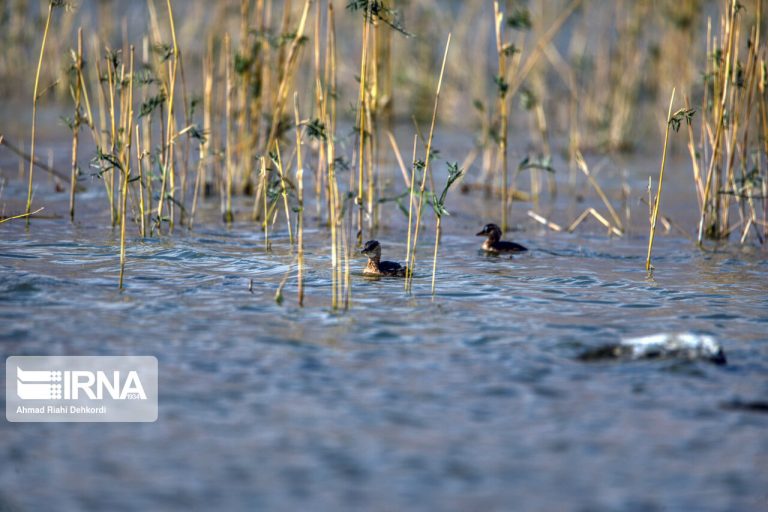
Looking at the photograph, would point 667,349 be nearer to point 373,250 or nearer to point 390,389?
point 390,389

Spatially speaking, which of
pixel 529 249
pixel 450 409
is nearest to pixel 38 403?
pixel 450 409

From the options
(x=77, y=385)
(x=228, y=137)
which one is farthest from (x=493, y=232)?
(x=77, y=385)

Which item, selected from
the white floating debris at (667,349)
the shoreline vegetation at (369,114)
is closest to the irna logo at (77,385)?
the shoreline vegetation at (369,114)

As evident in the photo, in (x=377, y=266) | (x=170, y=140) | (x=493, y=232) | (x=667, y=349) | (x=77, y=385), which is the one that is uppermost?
(x=170, y=140)

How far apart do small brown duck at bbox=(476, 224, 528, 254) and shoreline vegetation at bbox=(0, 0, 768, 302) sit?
48 centimetres

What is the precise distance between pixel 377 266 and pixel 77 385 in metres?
2.70

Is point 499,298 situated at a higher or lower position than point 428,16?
lower

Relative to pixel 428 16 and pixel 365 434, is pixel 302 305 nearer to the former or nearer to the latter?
pixel 365 434

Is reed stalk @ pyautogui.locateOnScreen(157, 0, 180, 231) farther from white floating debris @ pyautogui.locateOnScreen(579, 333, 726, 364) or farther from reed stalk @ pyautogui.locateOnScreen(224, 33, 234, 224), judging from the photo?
white floating debris @ pyautogui.locateOnScreen(579, 333, 726, 364)

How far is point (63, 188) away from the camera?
991 centimetres

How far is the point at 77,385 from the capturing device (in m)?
4.46

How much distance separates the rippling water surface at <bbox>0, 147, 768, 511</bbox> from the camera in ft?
11.7

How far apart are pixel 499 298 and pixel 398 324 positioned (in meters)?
0.95

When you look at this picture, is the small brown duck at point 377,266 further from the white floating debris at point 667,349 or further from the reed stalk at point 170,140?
the white floating debris at point 667,349
